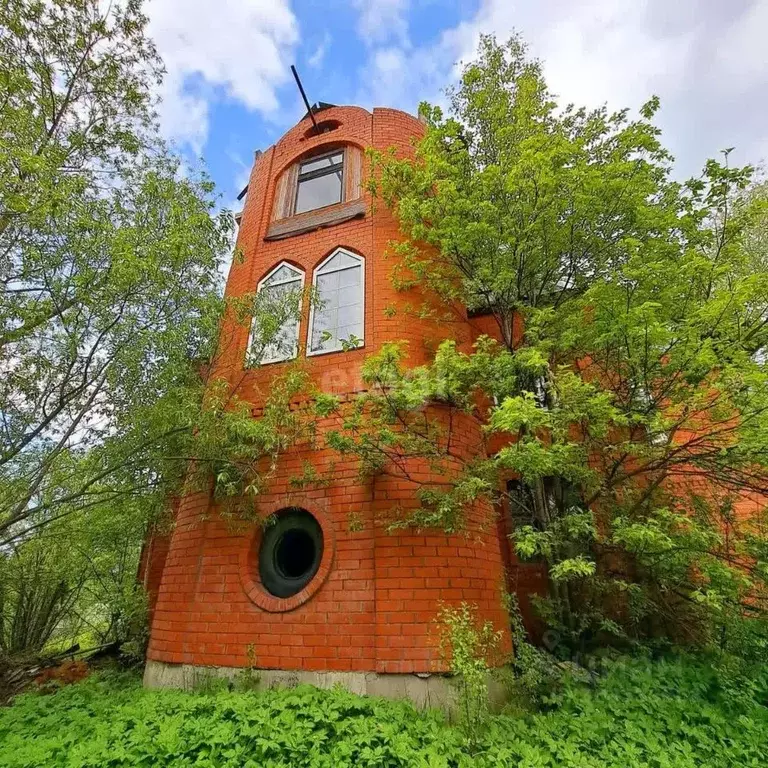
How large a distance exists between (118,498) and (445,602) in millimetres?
4209

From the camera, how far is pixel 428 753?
10.6 feet

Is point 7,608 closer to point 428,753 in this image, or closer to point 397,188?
point 428,753

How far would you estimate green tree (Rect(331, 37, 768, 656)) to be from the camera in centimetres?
406

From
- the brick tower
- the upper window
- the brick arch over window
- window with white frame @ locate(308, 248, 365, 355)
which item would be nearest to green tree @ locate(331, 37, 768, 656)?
the brick tower

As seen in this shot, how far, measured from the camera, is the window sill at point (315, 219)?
7.53 m

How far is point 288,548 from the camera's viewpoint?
17.8ft

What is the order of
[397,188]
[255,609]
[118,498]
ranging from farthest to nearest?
1. [397,188]
2. [118,498]
3. [255,609]

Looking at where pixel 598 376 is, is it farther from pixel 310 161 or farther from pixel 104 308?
pixel 310 161

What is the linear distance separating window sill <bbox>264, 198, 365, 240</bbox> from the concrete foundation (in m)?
6.72

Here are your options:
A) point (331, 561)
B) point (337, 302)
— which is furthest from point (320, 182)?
point (331, 561)

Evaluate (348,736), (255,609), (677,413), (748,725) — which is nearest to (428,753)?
(348,736)

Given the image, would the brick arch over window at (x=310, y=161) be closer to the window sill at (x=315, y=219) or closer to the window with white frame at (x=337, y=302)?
the window sill at (x=315, y=219)

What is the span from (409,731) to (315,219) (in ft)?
24.9

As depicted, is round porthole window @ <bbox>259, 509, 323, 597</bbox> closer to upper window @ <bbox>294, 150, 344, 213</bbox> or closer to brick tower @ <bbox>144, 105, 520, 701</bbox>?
brick tower @ <bbox>144, 105, 520, 701</bbox>
